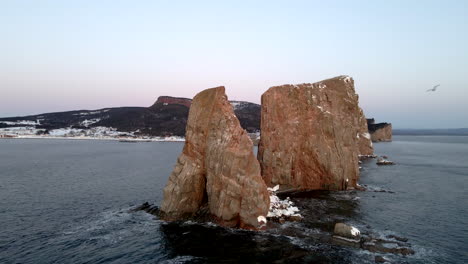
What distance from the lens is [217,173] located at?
3397 cm

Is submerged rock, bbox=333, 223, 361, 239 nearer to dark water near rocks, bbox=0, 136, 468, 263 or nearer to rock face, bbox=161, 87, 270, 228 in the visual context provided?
dark water near rocks, bbox=0, 136, 468, 263

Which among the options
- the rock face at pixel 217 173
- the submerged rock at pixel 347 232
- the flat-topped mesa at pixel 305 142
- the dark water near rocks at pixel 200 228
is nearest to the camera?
the dark water near rocks at pixel 200 228

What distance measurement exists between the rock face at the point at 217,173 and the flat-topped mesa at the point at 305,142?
1663cm

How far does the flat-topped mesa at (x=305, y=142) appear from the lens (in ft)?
168

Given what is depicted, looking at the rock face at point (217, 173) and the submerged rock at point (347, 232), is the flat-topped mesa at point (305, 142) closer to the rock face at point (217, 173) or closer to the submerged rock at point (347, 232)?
the rock face at point (217, 173)

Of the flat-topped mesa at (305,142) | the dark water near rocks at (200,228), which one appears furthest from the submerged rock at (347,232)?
the flat-topped mesa at (305,142)

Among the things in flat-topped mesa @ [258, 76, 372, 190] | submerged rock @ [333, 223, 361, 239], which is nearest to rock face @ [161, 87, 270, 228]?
submerged rock @ [333, 223, 361, 239]

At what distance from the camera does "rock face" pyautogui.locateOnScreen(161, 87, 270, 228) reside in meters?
32.6

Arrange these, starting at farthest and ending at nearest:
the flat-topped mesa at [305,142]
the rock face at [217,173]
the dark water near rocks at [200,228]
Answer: the flat-topped mesa at [305,142], the rock face at [217,173], the dark water near rocks at [200,228]

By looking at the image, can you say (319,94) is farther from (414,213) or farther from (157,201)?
(157,201)

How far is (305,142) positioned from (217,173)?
72.5 ft

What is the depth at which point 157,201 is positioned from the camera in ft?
145

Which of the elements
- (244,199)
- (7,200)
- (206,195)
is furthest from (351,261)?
(7,200)

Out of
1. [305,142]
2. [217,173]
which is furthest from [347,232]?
[305,142]
